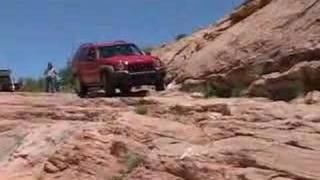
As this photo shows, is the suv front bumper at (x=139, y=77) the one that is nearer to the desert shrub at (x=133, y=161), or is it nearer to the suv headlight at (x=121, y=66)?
the suv headlight at (x=121, y=66)

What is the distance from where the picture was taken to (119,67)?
20328 millimetres

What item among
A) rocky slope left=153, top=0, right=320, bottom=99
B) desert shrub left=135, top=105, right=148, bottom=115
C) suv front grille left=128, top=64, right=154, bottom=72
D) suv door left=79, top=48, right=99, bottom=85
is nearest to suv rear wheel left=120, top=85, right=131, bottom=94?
suv front grille left=128, top=64, right=154, bottom=72

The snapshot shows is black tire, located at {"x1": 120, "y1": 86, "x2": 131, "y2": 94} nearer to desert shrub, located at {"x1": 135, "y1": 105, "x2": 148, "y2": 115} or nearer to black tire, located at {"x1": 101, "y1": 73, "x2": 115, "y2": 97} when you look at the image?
black tire, located at {"x1": 101, "y1": 73, "x2": 115, "y2": 97}

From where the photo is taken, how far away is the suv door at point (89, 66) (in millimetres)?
21500

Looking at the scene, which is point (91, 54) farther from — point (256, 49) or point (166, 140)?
point (166, 140)

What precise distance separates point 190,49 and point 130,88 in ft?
10.1

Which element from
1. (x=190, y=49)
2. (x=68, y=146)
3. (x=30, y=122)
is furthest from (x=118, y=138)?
(x=190, y=49)

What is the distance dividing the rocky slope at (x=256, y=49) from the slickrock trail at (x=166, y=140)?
110cm

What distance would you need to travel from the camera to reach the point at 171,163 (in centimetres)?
1141

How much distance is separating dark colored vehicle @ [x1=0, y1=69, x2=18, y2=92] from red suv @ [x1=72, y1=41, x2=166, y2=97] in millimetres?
10611

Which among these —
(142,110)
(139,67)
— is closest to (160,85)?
(139,67)

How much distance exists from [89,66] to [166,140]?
971 centimetres

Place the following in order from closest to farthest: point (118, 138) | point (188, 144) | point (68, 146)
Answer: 1. point (188, 144)
2. point (118, 138)
3. point (68, 146)

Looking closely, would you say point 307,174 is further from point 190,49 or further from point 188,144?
point 190,49
